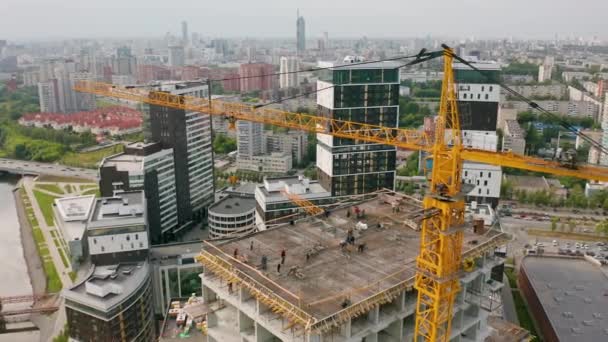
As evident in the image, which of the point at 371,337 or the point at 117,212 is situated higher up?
the point at 371,337

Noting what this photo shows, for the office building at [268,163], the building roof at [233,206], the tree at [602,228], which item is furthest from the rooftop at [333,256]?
the office building at [268,163]

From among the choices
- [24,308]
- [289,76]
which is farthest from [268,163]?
Answer: [289,76]

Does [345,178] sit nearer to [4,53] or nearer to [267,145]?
[267,145]

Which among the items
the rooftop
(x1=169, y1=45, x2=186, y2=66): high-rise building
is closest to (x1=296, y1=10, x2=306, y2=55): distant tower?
(x1=169, y1=45, x2=186, y2=66): high-rise building

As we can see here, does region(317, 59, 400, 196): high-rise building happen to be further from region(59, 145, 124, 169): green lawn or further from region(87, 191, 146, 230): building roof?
region(59, 145, 124, 169): green lawn

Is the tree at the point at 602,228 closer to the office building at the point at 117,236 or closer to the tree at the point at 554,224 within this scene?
the tree at the point at 554,224

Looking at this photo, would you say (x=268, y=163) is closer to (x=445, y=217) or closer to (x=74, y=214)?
(x=74, y=214)
